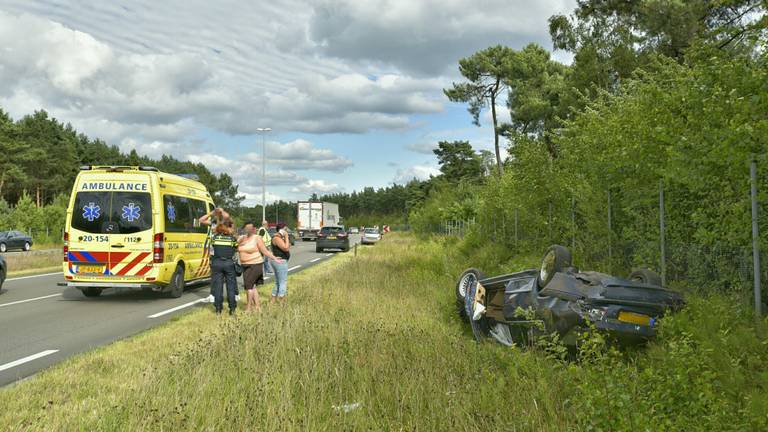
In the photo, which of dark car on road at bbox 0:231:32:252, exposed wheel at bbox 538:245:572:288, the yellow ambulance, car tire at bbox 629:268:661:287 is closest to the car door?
dark car on road at bbox 0:231:32:252

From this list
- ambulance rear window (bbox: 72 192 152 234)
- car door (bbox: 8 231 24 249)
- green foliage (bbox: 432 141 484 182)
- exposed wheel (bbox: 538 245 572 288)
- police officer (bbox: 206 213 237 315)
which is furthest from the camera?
green foliage (bbox: 432 141 484 182)

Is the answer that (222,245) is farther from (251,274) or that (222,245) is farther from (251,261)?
(251,274)

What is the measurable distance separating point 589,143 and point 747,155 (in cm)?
510

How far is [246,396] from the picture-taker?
498 cm

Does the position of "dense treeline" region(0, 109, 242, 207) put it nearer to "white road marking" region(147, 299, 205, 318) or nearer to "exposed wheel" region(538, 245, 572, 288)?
"white road marking" region(147, 299, 205, 318)

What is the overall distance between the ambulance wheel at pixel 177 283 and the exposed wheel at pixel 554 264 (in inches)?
362

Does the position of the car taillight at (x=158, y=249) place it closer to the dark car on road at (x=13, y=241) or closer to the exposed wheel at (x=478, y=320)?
the exposed wheel at (x=478, y=320)

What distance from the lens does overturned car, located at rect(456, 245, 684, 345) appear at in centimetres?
562

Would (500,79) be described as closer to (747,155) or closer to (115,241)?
(115,241)

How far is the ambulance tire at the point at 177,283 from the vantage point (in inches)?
524

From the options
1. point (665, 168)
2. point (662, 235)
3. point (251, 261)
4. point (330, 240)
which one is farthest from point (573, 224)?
point (330, 240)

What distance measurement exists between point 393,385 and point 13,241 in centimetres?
4075

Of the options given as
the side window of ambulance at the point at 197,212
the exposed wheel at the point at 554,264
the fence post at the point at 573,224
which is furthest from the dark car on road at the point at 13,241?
the exposed wheel at the point at 554,264

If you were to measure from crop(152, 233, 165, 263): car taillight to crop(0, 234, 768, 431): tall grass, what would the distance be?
5007mm
